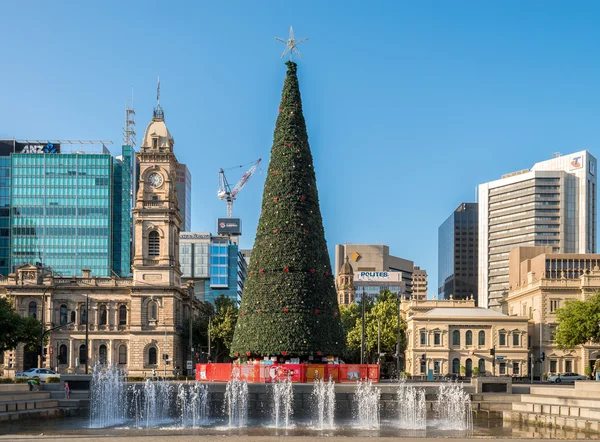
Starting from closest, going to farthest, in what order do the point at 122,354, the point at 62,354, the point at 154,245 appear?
1. the point at 154,245
2. the point at 122,354
3. the point at 62,354

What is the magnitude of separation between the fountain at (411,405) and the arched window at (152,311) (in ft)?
190

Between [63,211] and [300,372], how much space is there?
9892 cm

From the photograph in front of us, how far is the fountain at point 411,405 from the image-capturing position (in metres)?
52.0

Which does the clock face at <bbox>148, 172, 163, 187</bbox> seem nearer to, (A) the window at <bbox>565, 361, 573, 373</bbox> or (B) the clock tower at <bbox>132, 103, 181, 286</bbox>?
(B) the clock tower at <bbox>132, 103, 181, 286</bbox>

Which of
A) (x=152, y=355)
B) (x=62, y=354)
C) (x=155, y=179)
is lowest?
(x=62, y=354)

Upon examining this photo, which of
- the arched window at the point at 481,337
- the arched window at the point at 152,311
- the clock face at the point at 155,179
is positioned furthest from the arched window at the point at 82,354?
the arched window at the point at 481,337

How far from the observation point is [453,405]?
54562 millimetres

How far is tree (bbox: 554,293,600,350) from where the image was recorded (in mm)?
95125

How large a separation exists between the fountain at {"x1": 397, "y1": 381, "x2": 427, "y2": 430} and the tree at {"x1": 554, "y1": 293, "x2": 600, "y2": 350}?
44.1 meters

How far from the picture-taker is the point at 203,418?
5281 centimetres

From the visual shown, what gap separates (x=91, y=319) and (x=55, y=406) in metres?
60.2

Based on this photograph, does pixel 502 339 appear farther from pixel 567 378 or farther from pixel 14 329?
pixel 14 329

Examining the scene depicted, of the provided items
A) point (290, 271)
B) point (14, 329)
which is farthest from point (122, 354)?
point (290, 271)

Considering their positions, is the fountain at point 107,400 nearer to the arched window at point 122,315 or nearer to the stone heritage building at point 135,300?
the stone heritage building at point 135,300
